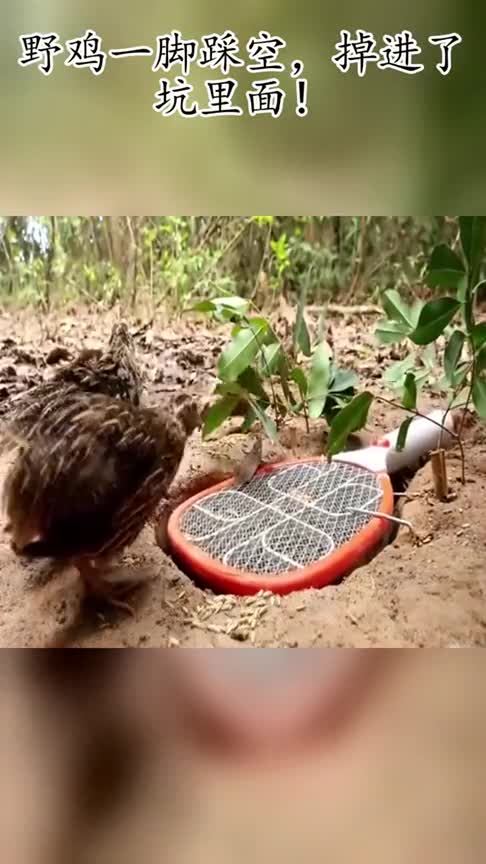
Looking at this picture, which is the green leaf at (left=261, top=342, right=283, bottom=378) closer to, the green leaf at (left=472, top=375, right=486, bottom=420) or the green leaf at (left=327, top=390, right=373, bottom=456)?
the green leaf at (left=327, top=390, right=373, bottom=456)

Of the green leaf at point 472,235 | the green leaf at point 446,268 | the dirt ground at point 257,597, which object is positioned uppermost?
the green leaf at point 472,235

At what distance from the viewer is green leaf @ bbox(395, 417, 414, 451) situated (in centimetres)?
101

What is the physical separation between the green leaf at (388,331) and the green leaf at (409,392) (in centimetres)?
5

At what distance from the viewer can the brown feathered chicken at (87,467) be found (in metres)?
0.97

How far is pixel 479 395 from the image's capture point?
98 cm

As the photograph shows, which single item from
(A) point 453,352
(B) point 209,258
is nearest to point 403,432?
(A) point 453,352

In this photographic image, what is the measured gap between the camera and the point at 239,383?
3.30 ft

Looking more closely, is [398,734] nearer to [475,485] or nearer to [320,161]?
[475,485]

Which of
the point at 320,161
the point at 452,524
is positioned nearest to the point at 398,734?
the point at 452,524

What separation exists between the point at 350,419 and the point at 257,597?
0.87 ft

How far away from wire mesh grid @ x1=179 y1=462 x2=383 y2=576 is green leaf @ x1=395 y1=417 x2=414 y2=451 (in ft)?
0.18

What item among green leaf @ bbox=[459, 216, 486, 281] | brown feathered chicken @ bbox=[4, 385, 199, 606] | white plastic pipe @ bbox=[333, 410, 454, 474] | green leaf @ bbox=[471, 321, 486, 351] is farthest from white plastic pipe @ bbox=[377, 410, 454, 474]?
brown feathered chicken @ bbox=[4, 385, 199, 606]

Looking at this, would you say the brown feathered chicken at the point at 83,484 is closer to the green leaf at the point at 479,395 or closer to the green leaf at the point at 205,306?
the green leaf at the point at 205,306

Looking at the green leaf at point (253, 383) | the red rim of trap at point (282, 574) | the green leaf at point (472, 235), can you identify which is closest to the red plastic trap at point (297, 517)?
the red rim of trap at point (282, 574)
